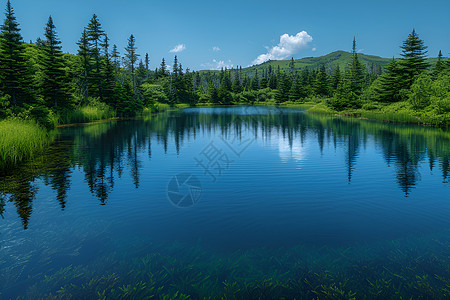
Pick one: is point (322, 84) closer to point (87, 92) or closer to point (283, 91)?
point (283, 91)

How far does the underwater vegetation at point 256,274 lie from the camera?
6031mm

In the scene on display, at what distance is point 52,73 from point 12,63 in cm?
981

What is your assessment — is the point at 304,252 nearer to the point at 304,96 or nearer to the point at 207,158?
the point at 207,158

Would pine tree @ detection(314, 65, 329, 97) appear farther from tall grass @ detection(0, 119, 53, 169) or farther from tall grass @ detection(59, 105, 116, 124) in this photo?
tall grass @ detection(0, 119, 53, 169)

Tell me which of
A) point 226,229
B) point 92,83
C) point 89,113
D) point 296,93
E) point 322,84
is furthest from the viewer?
point 296,93

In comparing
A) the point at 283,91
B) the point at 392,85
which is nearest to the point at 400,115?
the point at 392,85

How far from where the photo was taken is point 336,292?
6.02 metres

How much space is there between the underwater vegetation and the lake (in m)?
0.03

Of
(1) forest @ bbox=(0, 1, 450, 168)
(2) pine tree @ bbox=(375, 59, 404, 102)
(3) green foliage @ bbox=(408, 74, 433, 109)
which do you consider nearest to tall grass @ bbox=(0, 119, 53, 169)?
(1) forest @ bbox=(0, 1, 450, 168)

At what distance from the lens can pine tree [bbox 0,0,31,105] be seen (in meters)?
30.5

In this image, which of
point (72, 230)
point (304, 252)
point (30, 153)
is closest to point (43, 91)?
point (30, 153)

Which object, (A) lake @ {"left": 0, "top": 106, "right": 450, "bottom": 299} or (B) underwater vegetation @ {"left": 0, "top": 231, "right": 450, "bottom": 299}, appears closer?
(B) underwater vegetation @ {"left": 0, "top": 231, "right": 450, "bottom": 299}

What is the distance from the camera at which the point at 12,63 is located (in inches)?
1232

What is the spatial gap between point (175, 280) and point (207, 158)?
563 inches
